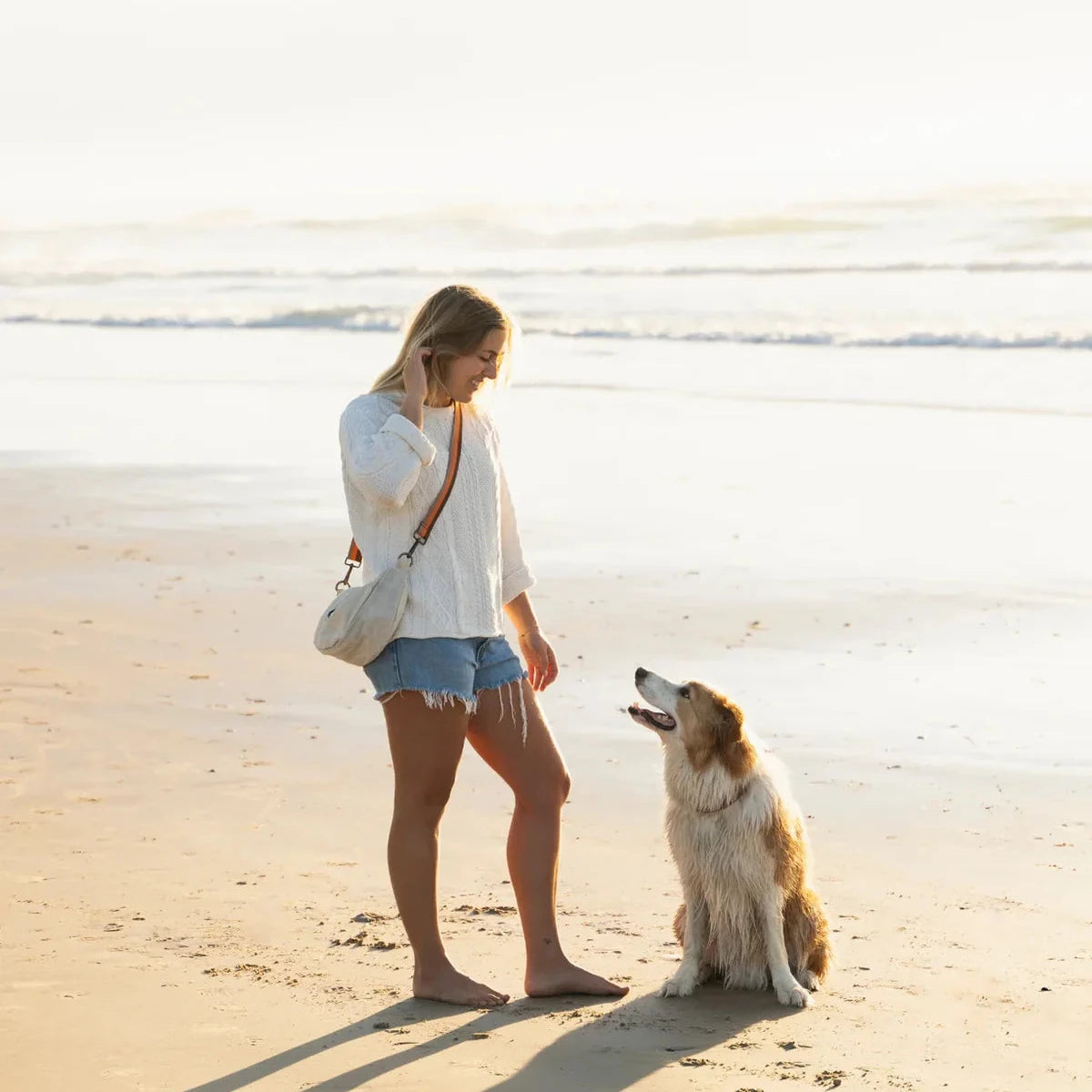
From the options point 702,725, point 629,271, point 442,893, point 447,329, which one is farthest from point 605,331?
point 447,329

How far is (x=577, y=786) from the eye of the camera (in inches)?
257

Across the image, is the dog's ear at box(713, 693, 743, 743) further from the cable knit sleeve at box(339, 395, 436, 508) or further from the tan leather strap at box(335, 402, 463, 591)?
the cable knit sleeve at box(339, 395, 436, 508)

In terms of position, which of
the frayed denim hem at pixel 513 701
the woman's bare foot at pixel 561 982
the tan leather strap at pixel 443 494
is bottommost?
the woman's bare foot at pixel 561 982

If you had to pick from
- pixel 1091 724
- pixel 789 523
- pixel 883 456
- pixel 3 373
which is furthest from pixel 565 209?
pixel 1091 724

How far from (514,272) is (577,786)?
1462 inches

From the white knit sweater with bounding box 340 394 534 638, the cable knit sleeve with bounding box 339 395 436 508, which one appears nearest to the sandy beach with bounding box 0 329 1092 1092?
the white knit sweater with bounding box 340 394 534 638

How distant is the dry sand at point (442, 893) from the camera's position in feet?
13.5

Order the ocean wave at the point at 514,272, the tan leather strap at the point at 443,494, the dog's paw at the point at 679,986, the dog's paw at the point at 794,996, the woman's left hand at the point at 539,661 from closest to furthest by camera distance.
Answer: the tan leather strap at the point at 443,494 < the dog's paw at the point at 794,996 < the dog's paw at the point at 679,986 < the woman's left hand at the point at 539,661 < the ocean wave at the point at 514,272

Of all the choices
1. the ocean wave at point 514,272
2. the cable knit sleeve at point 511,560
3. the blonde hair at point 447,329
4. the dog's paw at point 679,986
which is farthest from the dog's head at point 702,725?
the ocean wave at point 514,272

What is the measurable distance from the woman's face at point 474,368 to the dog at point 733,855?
3.39ft

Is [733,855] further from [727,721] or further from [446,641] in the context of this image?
[446,641]

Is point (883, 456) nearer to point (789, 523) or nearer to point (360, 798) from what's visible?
point (789, 523)

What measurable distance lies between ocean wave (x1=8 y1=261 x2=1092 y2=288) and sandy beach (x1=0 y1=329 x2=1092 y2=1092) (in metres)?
22.5

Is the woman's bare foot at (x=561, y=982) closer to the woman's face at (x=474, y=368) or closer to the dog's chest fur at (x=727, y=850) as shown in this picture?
the dog's chest fur at (x=727, y=850)
